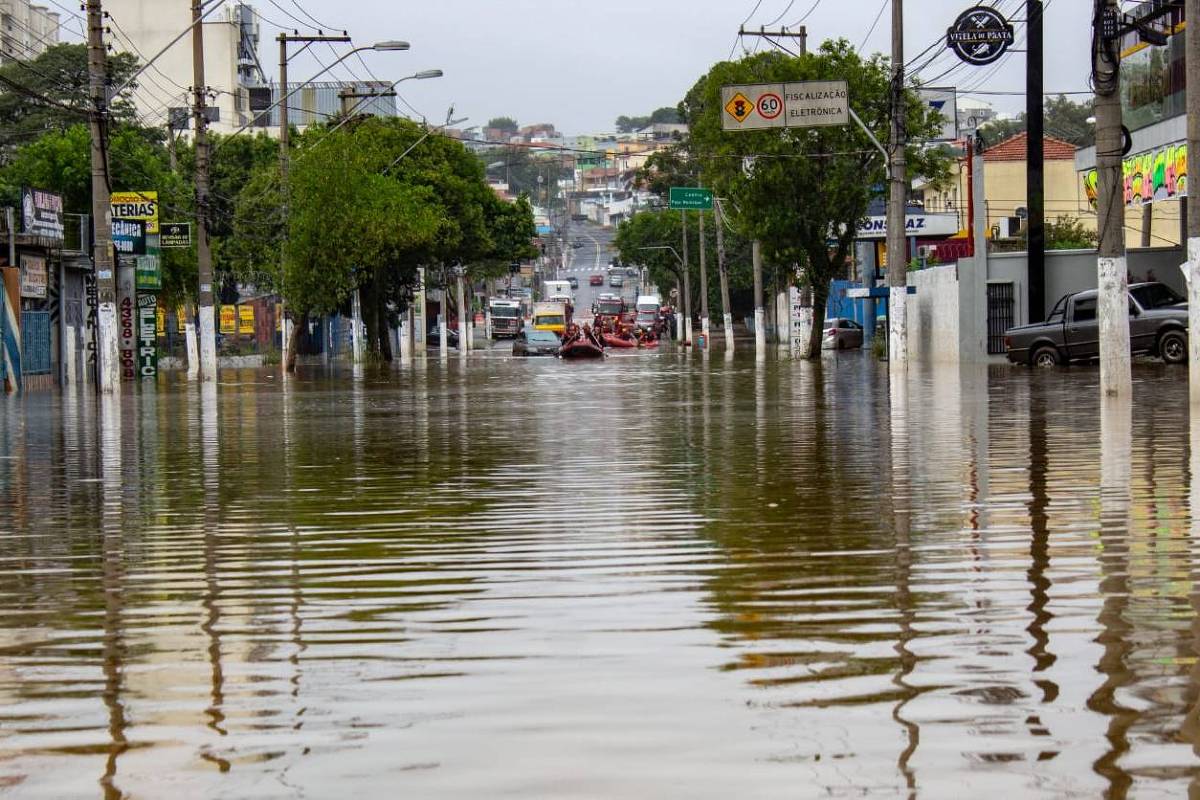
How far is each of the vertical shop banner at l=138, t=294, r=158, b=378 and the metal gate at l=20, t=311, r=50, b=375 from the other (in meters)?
2.61

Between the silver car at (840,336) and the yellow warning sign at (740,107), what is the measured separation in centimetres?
2855

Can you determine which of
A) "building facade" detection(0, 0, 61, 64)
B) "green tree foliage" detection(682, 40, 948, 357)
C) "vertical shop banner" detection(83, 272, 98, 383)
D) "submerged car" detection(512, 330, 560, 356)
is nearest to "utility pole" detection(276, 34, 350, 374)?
"vertical shop banner" detection(83, 272, 98, 383)

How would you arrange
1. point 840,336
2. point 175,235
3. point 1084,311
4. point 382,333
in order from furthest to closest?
1. point 840,336
2. point 382,333
3. point 175,235
4. point 1084,311

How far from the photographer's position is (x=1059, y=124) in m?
153

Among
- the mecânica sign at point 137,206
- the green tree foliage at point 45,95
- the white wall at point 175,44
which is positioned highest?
the white wall at point 175,44

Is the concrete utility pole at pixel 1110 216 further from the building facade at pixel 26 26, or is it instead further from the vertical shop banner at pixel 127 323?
the building facade at pixel 26 26

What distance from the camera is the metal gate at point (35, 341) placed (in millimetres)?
48188

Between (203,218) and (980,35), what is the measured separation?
2160 cm

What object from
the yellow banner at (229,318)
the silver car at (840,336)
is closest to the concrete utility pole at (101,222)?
the silver car at (840,336)

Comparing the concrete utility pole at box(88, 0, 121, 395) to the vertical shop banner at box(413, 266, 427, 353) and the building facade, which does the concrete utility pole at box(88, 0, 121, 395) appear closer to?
the vertical shop banner at box(413, 266, 427, 353)

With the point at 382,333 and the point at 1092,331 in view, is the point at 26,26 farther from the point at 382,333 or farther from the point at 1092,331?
the point at 1092,331

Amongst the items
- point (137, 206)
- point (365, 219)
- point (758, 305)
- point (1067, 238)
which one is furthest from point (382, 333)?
point (1067, 238)

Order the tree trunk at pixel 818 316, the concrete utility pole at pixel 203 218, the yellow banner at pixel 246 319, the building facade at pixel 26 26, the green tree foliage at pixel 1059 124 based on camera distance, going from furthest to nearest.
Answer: the green tree foliage at pixel 1059 124
the building facade at pixel 26 26
the yellow banner at pixel 246 319
the tree trunk at pixel 818 316
the concrete utility pole at pixel 203 218

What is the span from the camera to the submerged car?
82875mm
